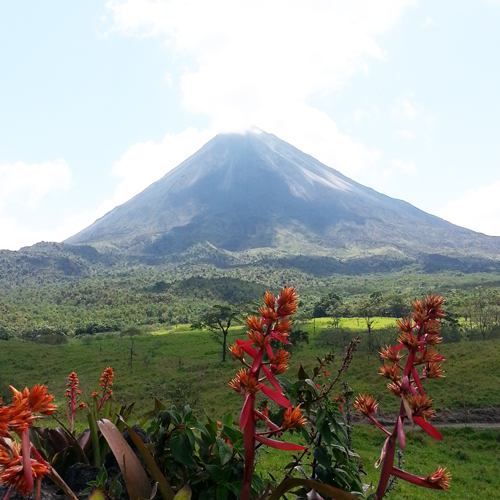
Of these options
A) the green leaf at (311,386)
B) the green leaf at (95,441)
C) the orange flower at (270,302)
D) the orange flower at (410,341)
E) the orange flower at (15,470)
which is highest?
the orange flower at (270,302)

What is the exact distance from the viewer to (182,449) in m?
1.60

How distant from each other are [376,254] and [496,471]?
15928 cm

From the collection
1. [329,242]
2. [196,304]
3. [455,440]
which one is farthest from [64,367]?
[329,242]

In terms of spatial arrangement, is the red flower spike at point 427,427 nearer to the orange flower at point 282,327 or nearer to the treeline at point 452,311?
the orange flower at point 282,327

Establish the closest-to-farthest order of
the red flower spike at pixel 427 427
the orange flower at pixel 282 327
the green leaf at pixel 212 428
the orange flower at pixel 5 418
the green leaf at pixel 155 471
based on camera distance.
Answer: the orange flower at pixel 5 418 < the red flower spike at pixel 427 427 < the orange flower at pixel 282 327 < the green leaf at pixel 155 471 < the green leaf at pixel 212 428

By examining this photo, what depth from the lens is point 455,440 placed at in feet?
43.9

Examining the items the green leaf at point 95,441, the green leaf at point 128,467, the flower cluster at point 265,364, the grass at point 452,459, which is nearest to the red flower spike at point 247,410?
the flower cluster at point 265,364

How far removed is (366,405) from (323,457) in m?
0.46

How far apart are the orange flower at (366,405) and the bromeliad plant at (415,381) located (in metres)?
0.11

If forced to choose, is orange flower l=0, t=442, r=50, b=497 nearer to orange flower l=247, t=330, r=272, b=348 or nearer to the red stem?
the red stem

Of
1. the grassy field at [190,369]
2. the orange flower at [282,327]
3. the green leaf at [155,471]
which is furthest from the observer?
the grassy field at [190,369]

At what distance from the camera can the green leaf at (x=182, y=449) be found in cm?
158

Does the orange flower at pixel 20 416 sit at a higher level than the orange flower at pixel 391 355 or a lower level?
lower

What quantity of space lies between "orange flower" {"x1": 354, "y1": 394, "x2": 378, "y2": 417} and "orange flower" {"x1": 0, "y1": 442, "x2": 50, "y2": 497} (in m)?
0.85
